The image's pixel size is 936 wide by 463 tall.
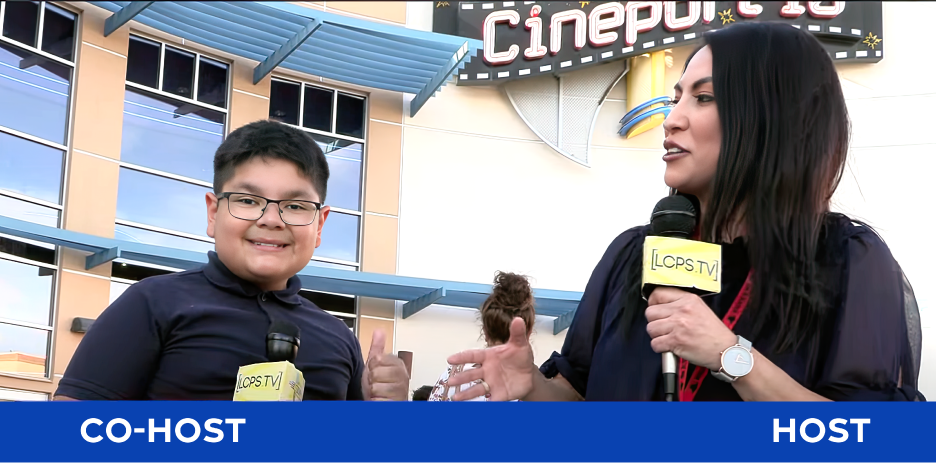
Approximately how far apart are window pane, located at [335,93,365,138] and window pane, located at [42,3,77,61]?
110 inches

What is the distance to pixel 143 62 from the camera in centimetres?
944

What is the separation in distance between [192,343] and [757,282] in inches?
41.5

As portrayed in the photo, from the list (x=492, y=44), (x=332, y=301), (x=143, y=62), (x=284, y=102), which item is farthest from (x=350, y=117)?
(x=143, y=62)

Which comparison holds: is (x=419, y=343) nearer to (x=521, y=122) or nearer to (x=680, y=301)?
(x=521, y=122)

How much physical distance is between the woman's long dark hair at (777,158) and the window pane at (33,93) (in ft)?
25.7

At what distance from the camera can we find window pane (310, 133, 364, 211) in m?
10.4

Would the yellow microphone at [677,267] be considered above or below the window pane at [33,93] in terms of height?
below

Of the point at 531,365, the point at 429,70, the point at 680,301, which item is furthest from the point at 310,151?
the point at 429,70

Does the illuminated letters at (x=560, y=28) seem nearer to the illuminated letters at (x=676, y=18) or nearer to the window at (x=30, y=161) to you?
the illuminated letters at (x=676, y=18)

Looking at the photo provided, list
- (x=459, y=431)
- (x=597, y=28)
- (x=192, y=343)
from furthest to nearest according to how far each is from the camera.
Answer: (x=597, y=28)
(x=192, y=343)
(x=459, y=431)

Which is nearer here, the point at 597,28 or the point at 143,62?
the point at 143,62

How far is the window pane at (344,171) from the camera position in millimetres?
10398

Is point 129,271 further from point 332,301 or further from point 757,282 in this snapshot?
point 757,282

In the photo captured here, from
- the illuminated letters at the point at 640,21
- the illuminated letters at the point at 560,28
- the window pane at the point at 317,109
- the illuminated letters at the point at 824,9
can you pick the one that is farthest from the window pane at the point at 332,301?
the illuminated letters at the point at 824,9
